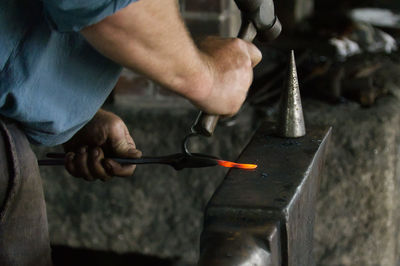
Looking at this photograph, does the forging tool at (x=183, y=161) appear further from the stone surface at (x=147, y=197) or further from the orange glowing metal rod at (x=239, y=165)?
the stone surface at (x=147, y=197)

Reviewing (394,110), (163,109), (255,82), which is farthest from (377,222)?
(163,109)

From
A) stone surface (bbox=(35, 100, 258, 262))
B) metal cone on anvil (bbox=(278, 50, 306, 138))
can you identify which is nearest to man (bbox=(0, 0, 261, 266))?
metal cone on anvil (bbox=(278, 50, 306, 138))

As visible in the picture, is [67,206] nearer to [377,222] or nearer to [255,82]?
[255,82]

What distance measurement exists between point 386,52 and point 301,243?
1550mm

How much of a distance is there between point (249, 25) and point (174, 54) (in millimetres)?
230

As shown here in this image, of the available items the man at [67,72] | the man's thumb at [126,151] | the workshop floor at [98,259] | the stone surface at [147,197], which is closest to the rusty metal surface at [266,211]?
the man at [67,72]

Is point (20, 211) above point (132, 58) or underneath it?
underneath

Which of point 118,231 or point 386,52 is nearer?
point 118,231

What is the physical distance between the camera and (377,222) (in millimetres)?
1893

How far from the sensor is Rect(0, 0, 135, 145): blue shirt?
915mm

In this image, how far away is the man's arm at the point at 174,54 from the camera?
81 cm

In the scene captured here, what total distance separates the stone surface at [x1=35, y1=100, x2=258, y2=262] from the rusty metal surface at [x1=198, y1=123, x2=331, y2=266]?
0.81 meters

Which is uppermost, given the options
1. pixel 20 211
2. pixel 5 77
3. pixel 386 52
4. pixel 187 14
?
pixel 5 77

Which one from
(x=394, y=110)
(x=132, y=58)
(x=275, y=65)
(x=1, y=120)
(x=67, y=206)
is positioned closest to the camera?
(x=132, y=58)
